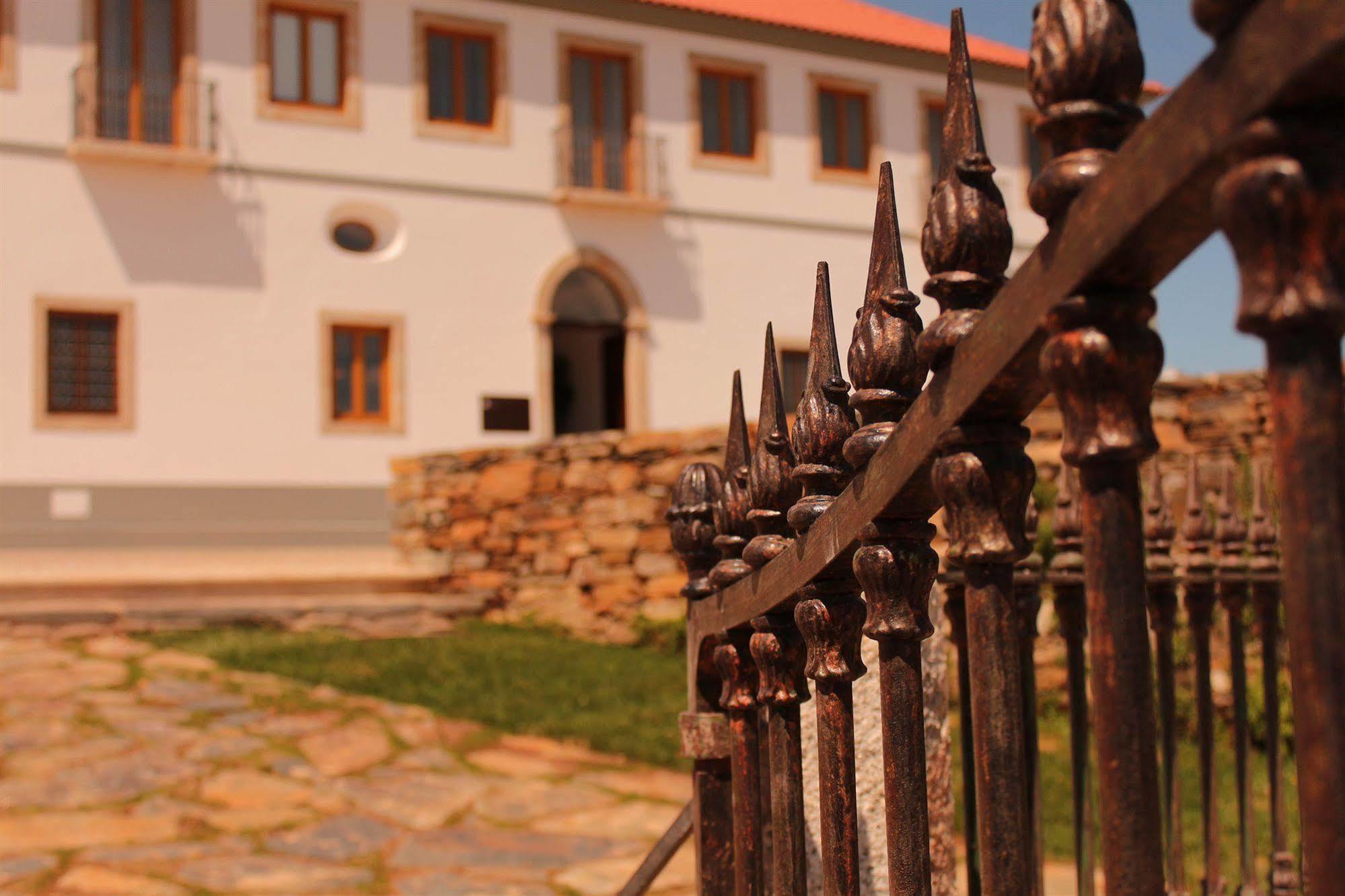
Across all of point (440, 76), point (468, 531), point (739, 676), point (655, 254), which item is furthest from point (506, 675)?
point (440, 76)

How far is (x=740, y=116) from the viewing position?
16078mm

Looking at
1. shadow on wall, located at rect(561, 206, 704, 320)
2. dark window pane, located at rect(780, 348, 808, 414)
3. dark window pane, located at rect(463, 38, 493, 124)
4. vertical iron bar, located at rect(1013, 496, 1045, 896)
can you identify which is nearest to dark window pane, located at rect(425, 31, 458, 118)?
dark window pane, located at rect(463, 38, 493, 124)

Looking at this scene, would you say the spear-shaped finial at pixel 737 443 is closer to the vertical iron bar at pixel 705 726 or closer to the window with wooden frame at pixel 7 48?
the vertical iron bar at pixel 705 726

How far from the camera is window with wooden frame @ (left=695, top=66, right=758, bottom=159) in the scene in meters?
15.9

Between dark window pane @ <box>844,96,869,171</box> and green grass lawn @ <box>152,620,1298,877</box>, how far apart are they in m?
9.52

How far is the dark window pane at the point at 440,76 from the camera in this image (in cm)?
1466

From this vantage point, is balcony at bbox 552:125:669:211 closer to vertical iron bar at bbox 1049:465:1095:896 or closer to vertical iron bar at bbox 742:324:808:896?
vertical iron bar at bbox 1049:465:1095:896

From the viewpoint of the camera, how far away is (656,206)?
1516 centimetres

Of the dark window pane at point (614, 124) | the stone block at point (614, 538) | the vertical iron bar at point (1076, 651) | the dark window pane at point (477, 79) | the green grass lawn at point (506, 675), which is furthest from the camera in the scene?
the dark window pane at point (614, 124)

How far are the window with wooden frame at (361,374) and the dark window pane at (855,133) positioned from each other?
6883mm

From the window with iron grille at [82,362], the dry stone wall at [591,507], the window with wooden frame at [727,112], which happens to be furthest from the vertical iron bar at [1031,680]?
the window with wooden frame at [727,112]

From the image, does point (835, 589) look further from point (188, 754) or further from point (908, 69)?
point (908, 69)

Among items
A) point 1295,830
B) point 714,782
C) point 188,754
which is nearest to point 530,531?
point 188,754

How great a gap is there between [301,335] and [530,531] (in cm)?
446
